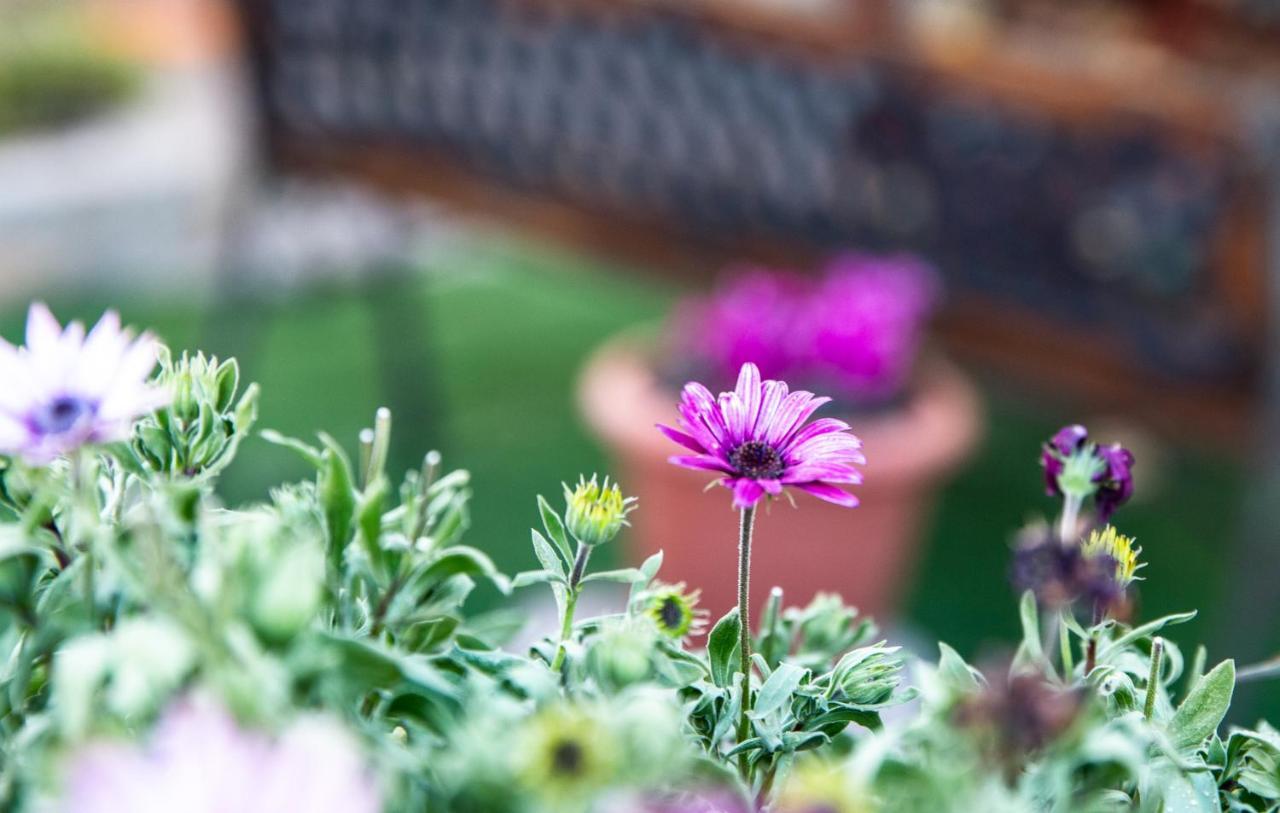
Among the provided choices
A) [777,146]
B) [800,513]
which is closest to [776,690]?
[800,513]

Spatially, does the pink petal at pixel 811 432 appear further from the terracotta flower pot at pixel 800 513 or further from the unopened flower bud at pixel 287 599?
the terracotta flower pot at pixel 800 513

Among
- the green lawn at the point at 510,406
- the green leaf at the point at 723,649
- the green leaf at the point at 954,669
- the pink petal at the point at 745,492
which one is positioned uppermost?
the pink petal at the point at 745,492

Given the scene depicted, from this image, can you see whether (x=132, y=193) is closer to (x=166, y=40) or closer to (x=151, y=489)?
(x=166, y=40)

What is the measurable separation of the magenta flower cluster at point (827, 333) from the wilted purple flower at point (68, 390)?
126 centimetres

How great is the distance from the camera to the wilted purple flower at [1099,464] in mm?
468

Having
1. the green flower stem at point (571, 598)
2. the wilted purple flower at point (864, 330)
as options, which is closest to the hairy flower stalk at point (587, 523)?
the green flower stem at point (571, 598)

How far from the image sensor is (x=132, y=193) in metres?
3.56

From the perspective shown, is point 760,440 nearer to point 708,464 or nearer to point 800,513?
point 708,464

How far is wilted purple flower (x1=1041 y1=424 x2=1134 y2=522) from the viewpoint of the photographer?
18.4 inches

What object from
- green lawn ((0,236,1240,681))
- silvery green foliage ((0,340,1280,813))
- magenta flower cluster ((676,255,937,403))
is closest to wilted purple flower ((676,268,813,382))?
magenta flower cluster ((676,255,937,403))

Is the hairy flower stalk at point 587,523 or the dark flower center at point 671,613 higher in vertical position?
the hairy flower stalk at point 587,523

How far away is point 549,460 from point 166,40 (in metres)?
3.50

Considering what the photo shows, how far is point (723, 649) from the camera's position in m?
0.48

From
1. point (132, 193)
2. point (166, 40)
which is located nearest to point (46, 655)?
point (132, 193)
